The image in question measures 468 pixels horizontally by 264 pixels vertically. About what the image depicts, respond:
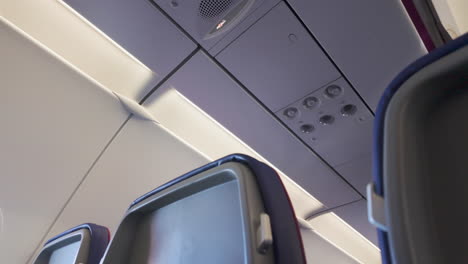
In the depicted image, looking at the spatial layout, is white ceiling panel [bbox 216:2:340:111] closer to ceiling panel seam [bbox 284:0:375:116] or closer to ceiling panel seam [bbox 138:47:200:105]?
ceiling panel seam [bbox 284:0:375:116]

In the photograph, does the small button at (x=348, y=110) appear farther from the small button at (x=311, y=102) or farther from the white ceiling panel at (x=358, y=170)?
the white ceiling panel at (x=358, y=170)

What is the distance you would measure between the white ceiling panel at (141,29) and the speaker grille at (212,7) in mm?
196

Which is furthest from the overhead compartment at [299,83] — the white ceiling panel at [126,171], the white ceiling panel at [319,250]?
the white ceiling panel at [319,250]

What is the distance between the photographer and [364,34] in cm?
151

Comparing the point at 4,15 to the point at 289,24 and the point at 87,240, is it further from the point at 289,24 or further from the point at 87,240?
the point at 289,24

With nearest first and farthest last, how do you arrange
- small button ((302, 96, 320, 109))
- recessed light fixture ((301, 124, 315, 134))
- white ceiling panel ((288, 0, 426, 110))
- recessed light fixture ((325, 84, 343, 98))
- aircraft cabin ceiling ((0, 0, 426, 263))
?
white ceiling panel ((288, 0, 426, 110)) → aircraft cabin ceiling ((0, 0, 426, 263)) → recessed light fixture ((325, 84, 343, 98)) → small button ((302, 96, 320, 109)) → recessed light fixture ((301, 124, 315, 134))

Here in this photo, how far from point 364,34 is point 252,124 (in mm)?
1013

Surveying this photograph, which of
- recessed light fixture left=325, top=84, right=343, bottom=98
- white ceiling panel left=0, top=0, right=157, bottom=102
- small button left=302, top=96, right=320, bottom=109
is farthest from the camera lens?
small button left=302, top=96, right=320, bottom=109

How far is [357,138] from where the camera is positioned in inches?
86.4

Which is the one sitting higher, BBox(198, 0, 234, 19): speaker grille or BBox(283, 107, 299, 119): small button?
BBox(198, 0, 234, 19): speaker grille

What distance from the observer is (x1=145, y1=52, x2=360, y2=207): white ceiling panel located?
1.86m

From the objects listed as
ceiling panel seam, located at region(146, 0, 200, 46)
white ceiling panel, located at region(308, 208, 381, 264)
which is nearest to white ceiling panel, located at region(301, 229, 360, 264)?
white ceiling panel, located at region(308, 208, 381, 264)

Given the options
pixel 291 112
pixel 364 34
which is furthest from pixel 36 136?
pixel 364 34

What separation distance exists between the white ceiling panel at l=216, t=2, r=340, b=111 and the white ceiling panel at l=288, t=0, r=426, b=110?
2.8 inches
